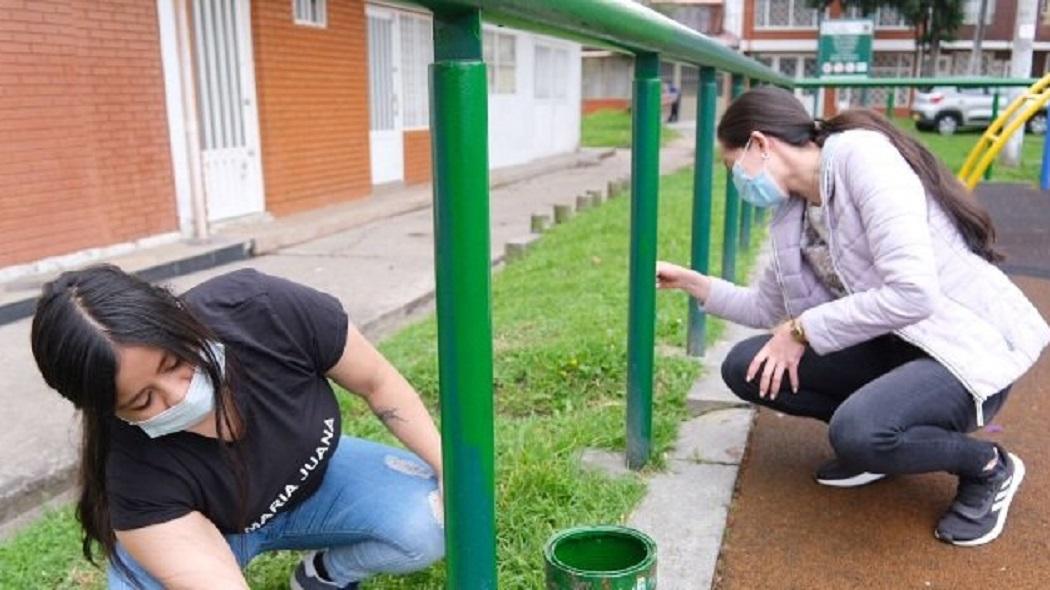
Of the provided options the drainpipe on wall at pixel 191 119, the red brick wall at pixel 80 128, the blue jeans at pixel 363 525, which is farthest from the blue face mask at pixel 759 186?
the drainpipe on wall at pixel 191 119

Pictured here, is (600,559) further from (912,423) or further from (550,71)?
(550,71)

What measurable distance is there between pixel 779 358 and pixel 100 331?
1481 mm

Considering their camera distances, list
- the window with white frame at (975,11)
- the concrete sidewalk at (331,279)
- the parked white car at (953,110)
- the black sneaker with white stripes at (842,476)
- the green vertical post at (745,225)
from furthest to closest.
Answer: the window with white frame at (975,11) < the parked white car at (953,110) < the green vertical post at (745,225) < the concrete sidewalk at (331,279) < the black sneaker with white stripes at (842,476)

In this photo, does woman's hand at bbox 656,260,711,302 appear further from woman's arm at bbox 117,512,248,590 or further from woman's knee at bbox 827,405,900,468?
woman's arm at bbox 117,512,248,590

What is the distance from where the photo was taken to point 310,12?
8.30 m

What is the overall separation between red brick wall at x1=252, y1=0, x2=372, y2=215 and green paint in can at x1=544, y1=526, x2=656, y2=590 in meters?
6.52

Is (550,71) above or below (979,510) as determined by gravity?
above

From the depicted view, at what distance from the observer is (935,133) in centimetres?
2373

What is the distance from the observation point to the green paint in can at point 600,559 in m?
1.55

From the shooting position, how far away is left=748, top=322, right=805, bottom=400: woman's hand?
88.3 inches

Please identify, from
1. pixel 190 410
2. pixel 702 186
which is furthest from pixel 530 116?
pixel 190 410

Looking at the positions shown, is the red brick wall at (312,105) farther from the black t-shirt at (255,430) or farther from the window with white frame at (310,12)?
the black t-shirt at (255,430)

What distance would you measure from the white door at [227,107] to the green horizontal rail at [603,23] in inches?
203

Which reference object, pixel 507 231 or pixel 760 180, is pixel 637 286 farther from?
pixel 507 231
